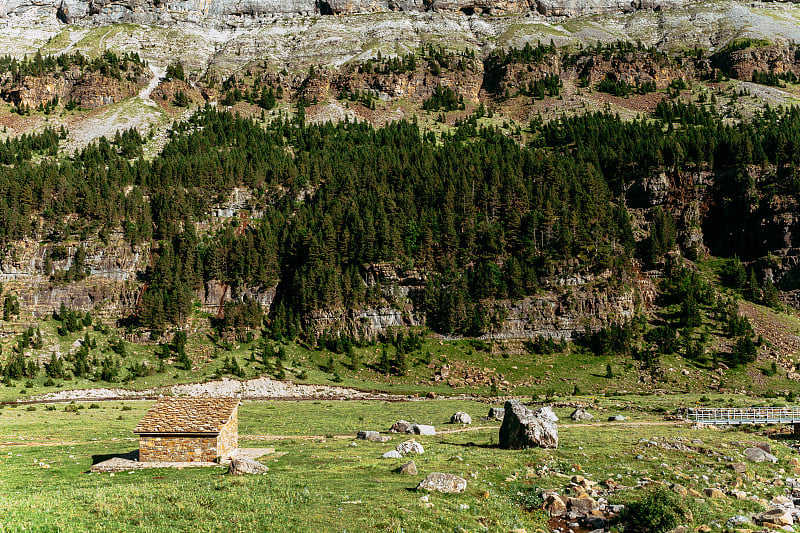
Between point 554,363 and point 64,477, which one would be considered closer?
point 64,477

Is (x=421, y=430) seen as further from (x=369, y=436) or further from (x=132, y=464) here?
(x=132, y=464)

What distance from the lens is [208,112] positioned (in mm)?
187875

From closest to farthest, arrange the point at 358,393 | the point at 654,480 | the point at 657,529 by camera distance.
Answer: the point at 657,529 < the point at 654,480 < the point at 358,393

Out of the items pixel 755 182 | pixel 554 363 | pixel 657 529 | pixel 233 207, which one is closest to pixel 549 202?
pixel 554 363

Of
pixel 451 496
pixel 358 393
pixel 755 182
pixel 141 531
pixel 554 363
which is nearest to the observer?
pixel 141 531

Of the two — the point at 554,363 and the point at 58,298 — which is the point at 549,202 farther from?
the point at 58,298

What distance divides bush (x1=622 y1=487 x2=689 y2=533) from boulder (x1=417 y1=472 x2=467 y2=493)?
634cm

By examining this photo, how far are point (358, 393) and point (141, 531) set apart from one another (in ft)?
223

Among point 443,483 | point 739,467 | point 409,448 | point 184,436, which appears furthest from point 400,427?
point 739,467

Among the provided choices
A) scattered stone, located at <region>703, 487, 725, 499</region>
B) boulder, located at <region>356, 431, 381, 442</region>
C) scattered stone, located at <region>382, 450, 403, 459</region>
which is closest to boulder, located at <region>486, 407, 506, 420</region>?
boulder, located at <region>356, 431, 381, 442</region>

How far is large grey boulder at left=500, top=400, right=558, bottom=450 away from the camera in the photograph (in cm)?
3269

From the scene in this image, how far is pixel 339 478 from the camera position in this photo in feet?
77.5

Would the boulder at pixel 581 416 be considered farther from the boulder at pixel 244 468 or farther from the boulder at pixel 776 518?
the boulder at pixel 244 468

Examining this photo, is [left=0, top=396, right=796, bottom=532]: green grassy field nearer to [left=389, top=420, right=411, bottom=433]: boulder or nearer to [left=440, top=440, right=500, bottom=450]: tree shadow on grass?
[left=440, top=440, right=500, bottom=450]: tree shadow on grass
